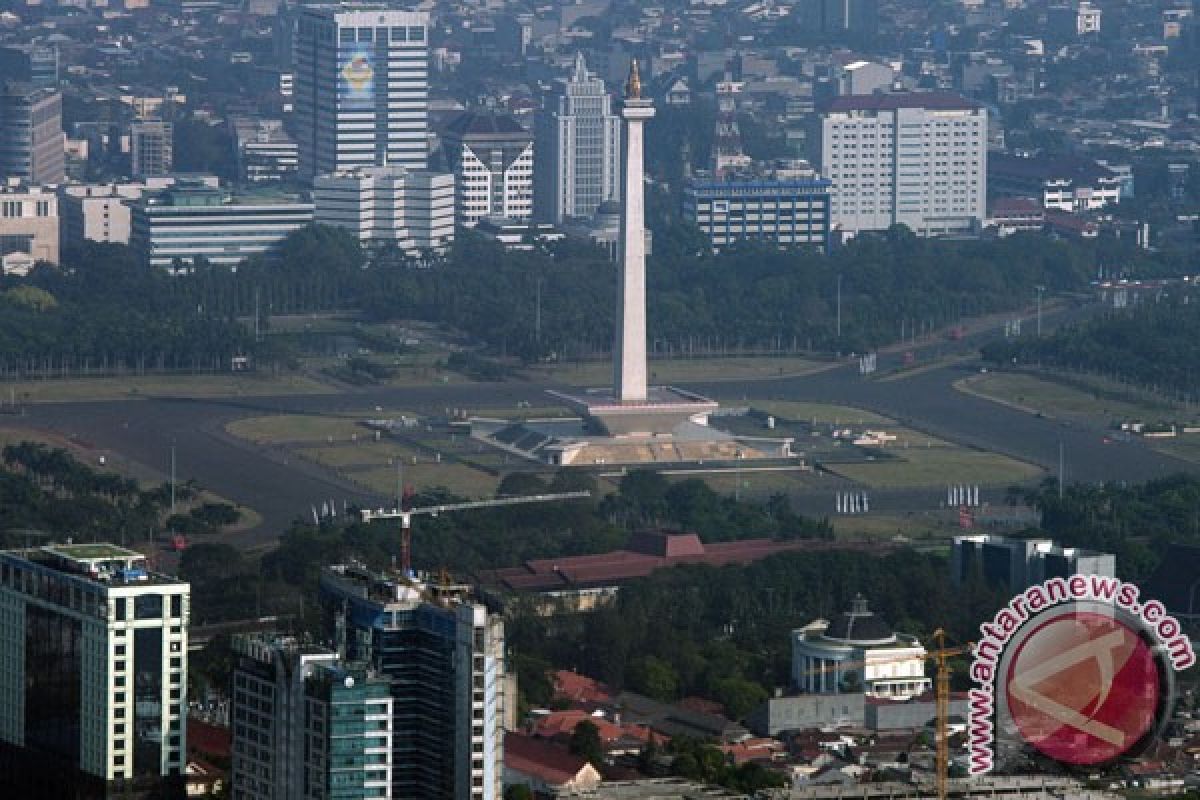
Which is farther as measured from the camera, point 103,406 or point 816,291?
point 816,291

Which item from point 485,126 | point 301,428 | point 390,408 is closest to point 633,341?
point 390,408

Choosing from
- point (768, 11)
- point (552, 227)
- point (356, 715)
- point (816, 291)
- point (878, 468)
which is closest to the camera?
point (356, 715)

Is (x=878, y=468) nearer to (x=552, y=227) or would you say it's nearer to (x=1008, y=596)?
(x=1008, y=596)

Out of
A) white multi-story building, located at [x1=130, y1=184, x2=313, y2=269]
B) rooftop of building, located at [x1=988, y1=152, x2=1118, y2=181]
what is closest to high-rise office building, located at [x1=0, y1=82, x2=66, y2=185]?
white multi-story building, located at [x1=130, y1=184, x2=313, y2=269]

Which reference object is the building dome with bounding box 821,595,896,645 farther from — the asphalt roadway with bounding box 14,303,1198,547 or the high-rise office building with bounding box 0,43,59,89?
the high-rise office building with bounding box 0,43,59,89

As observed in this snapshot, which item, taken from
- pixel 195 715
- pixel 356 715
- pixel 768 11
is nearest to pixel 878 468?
pixel 195 715

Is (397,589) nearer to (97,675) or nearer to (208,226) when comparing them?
(97,675)
